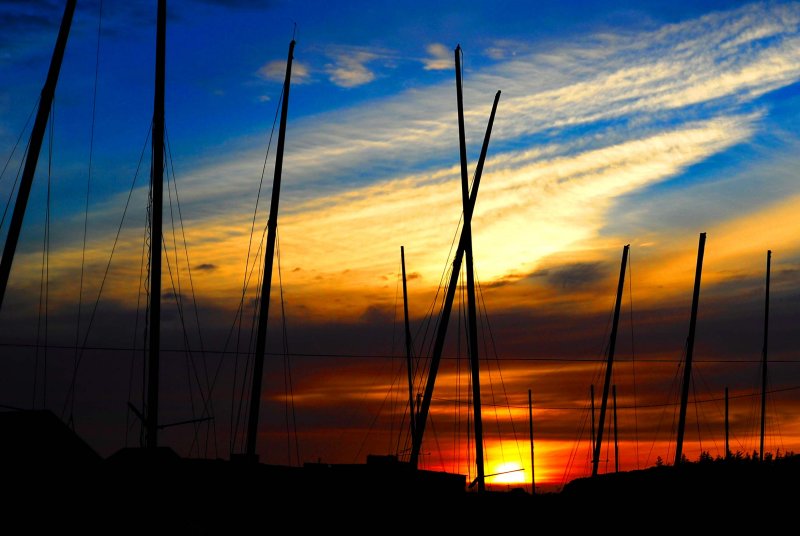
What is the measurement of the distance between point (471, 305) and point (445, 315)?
1.14 metres

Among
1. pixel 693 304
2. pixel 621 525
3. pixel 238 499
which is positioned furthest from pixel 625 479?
pixel 238 499

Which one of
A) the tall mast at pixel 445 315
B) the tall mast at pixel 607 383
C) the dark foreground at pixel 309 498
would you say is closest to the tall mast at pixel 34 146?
the dark foreground at pixel 309 498

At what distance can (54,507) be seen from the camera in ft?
110

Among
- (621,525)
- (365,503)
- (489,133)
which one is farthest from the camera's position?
(621,525)

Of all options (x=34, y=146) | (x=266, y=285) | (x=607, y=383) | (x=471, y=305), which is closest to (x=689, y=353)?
(x=607, y=383)

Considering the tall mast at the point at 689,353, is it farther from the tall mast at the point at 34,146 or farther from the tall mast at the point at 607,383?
the tall mast at the point at 34,146

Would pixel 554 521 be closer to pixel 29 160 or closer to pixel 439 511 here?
pixel 439 511

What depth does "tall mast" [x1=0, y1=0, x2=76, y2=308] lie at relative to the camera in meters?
28.7

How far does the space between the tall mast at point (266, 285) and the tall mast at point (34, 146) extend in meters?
9.07

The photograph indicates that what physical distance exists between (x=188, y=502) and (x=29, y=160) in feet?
42.7

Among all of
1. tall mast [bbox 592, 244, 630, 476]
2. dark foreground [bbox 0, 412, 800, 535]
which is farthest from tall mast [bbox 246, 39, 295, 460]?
tall mast [bbox 592, 244, 630, 476]

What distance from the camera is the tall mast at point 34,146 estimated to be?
94.2 feet

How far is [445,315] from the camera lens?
39938 millimetres

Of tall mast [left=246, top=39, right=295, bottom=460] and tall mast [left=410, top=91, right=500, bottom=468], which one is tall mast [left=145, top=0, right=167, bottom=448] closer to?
tall mast [left=246, top=39, right=295, bottom=460]
